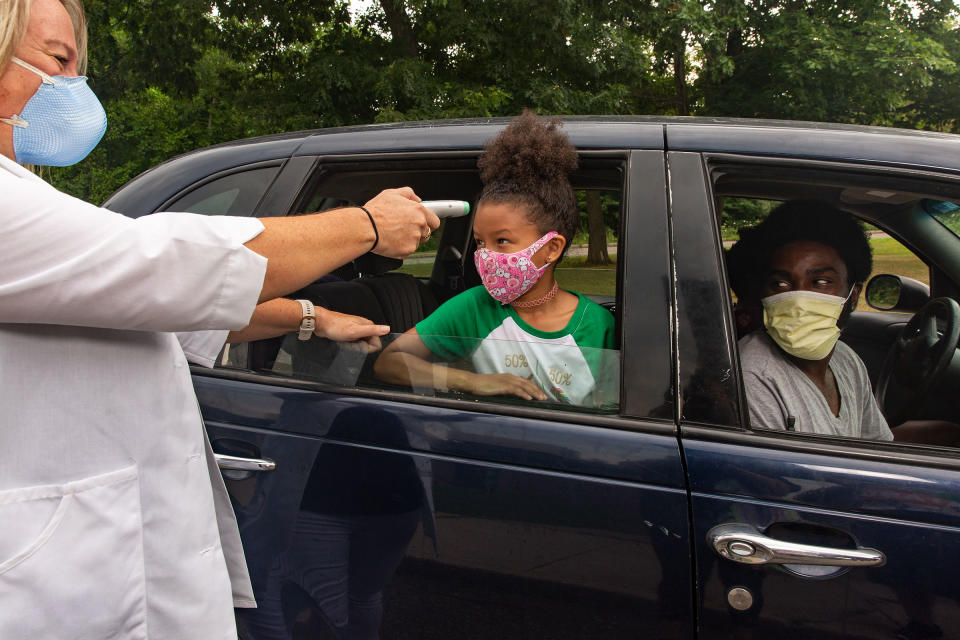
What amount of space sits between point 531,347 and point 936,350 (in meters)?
1.30

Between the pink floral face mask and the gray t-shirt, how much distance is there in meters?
0.59

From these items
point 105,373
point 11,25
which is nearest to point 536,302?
point 105,373

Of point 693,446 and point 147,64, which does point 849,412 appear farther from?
point 147,64

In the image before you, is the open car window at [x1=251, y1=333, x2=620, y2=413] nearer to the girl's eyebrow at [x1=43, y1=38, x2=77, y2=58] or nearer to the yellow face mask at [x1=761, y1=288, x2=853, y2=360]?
the yellow face mask at [x1=761, y1=288, x2=853, y2=360]

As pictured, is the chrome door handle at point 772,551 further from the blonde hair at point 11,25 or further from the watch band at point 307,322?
the blonde hair at point 11,25

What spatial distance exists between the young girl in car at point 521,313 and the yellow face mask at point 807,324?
0.45 m

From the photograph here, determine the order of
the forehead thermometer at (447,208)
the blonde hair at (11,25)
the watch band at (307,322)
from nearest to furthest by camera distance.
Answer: the blonde hair at (11,25) < the forehead thermometer at (447,208) < the watch band at (307,322)

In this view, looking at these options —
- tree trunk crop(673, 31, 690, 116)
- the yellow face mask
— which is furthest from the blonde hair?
tree trunk crop(673, 31, 690, 116)

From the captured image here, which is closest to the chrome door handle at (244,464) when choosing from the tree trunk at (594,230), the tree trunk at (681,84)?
the tree trunk at (594,230)

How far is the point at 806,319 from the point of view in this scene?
1772 mm

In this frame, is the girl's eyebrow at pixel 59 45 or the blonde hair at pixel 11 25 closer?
the blonde hair at pixel 11 25

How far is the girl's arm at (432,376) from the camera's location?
4.89ft

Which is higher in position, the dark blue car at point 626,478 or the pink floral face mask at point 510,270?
the pink floral face mask at point 510,270

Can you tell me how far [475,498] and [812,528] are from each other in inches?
25.0
